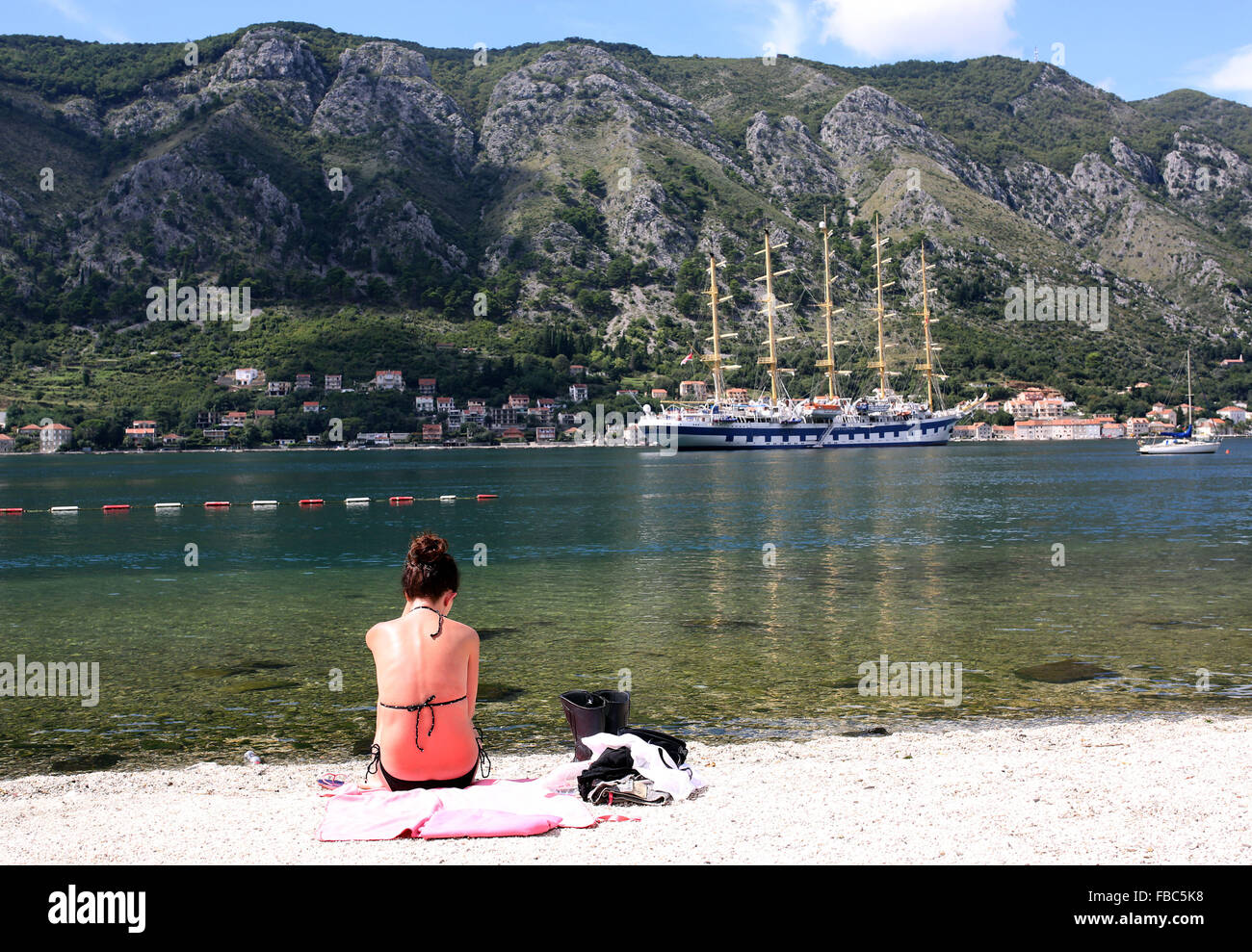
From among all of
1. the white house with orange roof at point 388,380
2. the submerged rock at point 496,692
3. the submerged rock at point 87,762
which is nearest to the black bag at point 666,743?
the submerged rock at point 496,692

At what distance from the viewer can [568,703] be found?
951 cm

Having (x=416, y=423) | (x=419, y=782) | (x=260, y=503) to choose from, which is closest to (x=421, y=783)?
(x=419, y=782)

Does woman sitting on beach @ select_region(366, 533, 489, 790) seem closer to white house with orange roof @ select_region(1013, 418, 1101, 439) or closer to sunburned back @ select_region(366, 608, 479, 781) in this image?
sunburned back @ select_region(366, 608, 479, 781)

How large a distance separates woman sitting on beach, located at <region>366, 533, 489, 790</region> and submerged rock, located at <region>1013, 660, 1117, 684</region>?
1047cm

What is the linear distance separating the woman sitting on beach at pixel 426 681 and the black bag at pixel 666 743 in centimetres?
198

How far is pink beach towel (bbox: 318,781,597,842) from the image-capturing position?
675cm

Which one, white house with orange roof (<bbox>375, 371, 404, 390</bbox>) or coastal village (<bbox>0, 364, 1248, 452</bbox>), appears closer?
coastal village (<bbox>0, 364, 1248, 452</bbox>)

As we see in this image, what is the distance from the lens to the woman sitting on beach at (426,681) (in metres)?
7.18

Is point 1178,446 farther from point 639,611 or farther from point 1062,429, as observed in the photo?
point 639,611

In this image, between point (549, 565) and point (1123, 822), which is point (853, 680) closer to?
point (1123, 822)

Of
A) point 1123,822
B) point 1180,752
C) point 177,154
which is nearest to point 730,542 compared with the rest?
point 1180,752

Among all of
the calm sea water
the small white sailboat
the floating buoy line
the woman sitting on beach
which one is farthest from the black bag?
the small white sailboat

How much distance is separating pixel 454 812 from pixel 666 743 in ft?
8.51
